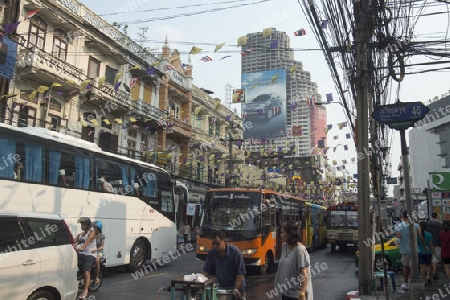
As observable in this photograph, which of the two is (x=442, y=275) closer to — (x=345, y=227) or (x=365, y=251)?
(x=365, y=251)

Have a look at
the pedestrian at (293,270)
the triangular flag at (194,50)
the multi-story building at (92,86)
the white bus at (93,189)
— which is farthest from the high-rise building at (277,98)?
the pedestrian at (293,270)

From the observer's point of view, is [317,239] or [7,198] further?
[317,239]

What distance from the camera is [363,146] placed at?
9883 millimetres

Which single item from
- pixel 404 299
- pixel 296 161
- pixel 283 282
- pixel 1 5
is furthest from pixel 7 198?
pixel 296 161

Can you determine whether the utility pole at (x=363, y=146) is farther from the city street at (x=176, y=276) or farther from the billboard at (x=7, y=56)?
the billboard at (x=7, y=56)

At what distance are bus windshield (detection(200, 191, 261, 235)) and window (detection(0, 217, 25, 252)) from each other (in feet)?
25.9

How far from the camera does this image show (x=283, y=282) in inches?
206

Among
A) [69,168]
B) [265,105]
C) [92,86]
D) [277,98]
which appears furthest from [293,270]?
[265,105]

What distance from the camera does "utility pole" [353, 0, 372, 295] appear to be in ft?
30.0

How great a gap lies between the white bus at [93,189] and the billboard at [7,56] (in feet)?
23.9

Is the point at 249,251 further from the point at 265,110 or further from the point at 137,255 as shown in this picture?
the point at 265,110

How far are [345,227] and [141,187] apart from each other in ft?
45.7

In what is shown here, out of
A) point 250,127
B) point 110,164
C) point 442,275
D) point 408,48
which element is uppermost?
point 250,127

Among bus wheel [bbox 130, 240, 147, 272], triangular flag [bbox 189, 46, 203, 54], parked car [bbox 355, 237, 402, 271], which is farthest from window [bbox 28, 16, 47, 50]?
parked car [bbox 355, 237, 402, 271]
